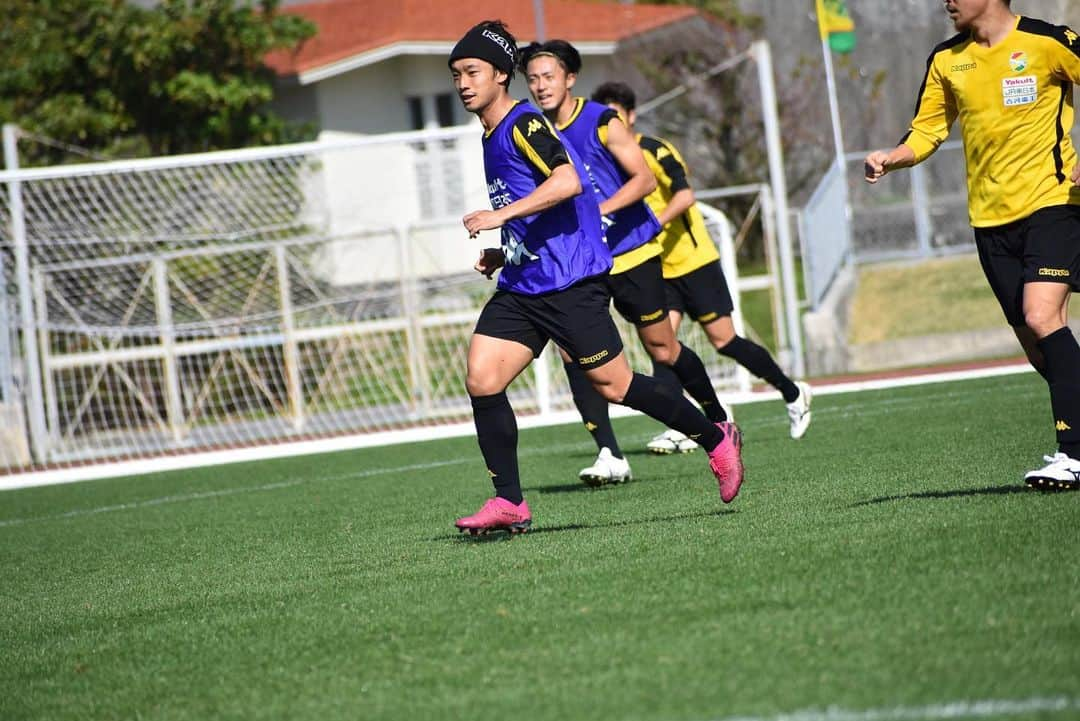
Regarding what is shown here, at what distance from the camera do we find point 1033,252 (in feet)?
19.0

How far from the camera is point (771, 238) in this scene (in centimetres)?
1725

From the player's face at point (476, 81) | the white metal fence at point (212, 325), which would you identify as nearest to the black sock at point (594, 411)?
the player's face at point (476, 81)

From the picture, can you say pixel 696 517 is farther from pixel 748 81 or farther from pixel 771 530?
pixel 748 81

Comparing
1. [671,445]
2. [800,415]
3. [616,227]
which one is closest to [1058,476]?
[616,227]

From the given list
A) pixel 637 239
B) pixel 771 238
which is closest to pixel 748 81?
pixel 771 238

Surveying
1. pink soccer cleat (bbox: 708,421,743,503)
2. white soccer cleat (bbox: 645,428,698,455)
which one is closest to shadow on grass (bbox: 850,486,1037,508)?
pink soccer cleat (bbox: 708,421,743,503)

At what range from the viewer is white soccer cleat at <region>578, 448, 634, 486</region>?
805 cm

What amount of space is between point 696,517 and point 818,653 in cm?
254

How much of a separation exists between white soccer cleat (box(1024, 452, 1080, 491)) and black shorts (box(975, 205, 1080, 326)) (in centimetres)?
61

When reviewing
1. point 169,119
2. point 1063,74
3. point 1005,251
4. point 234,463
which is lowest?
point 234,463

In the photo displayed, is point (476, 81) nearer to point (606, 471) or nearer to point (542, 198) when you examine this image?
point (542, 198)

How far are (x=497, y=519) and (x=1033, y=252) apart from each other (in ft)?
7.91

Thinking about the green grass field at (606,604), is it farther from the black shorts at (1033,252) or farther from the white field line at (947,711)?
the black shorts at (1033,252)

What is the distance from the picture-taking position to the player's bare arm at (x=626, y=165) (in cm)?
793
